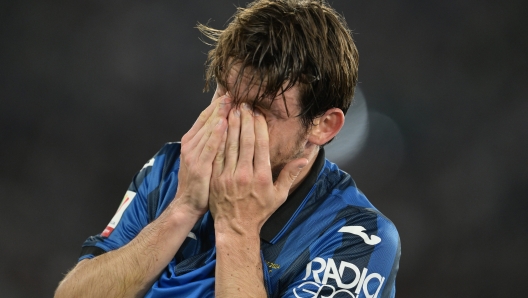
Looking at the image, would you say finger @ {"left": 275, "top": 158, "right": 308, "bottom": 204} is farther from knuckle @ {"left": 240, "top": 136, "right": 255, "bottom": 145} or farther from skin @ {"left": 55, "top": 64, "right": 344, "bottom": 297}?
knuckle @ {"left": 240, "top": 136, "right": 255, "bottom": 145}

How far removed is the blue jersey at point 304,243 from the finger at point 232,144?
10.2 inches

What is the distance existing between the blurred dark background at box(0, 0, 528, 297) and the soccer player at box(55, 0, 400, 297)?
161 cm

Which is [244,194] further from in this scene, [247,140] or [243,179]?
[247,140]

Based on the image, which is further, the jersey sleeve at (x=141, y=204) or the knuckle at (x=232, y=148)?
the jersey sleeve at (x=141, y=204)

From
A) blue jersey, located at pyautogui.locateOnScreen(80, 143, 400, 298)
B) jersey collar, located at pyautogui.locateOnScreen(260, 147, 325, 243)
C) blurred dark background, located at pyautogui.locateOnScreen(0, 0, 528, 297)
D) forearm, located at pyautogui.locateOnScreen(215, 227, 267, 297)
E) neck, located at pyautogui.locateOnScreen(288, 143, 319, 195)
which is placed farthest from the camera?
blurred dark background, located at pyautogui.locateOnScreen(0, 0, 528, 297)

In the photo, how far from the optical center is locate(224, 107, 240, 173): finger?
1.48 m

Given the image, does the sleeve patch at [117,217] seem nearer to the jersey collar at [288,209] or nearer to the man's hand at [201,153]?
the man's hand at [201,153]

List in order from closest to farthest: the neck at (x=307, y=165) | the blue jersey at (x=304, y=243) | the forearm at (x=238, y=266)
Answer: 1. the forearm at (x=238, y=266)
2. the blue jersey at (x=304, y=243)
3. the neck at (x=307, y=165)

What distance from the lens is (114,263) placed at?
1532mm

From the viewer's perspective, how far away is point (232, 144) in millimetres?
1477

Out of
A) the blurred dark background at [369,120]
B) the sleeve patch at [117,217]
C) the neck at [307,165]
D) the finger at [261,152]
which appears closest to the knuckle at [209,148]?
the finger at [261,152]

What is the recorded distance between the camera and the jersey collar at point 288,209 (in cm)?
164

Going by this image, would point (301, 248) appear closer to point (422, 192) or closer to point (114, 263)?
point (114, 263)

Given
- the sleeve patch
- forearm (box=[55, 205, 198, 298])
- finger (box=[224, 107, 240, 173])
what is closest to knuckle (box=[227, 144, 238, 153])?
finger (box=[224, 107, 240, 173])
